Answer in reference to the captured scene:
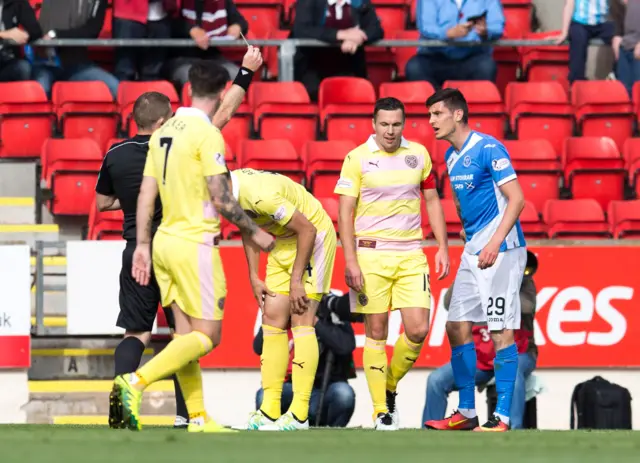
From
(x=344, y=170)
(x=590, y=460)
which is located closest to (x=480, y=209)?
(x=344, y=170)

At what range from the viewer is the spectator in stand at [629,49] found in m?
13.6

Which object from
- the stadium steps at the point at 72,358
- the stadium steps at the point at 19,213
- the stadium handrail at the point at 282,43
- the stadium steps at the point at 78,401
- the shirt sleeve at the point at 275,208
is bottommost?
the stadium steps at the point at 78,401

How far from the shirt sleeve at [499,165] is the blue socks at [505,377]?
→ 97cm

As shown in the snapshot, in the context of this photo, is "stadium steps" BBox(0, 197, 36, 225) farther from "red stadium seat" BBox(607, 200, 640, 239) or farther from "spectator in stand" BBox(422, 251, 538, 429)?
"red stadium seat" BBox(607, 200, 640, 239)

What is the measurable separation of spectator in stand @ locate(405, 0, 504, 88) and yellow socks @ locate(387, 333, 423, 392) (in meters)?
5.43

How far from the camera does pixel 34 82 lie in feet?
42.3

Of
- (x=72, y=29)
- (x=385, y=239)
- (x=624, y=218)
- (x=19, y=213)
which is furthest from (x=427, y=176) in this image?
A: (x=72, y=29)

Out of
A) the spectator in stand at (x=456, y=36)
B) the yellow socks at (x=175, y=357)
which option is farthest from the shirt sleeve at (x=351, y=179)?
the spectator in stand at (x=456, y=36)

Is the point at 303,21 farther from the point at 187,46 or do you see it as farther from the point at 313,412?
the point at 313,412

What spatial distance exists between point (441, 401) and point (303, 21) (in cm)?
491

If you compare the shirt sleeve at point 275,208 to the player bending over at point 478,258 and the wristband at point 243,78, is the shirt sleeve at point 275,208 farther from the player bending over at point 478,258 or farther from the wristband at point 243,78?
the player bending over at point 478,258

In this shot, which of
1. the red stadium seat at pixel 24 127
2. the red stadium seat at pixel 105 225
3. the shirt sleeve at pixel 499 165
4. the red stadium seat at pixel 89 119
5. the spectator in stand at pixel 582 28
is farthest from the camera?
the spectator in stand at pixel 582 28

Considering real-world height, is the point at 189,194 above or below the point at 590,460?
above

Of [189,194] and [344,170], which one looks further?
[344,170]
